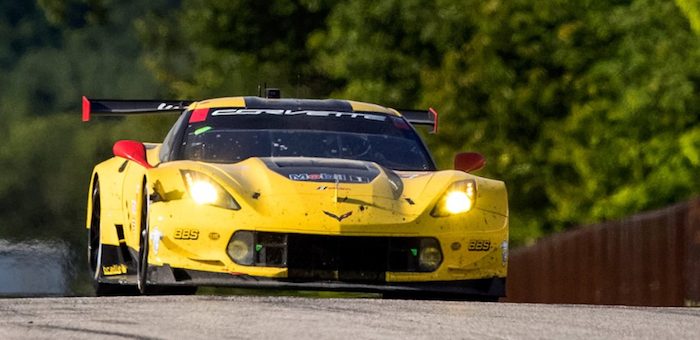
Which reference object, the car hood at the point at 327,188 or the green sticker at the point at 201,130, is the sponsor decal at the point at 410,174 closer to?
the car hood at the point at 327,188

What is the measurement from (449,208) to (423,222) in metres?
0.23

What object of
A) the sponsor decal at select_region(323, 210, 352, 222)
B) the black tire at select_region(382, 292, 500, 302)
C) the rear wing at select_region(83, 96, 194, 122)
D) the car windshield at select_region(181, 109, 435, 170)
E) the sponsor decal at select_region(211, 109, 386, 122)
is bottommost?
the black tire at select_region(382, 292, 500, 302)

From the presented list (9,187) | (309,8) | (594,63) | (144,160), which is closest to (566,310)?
(144,160)

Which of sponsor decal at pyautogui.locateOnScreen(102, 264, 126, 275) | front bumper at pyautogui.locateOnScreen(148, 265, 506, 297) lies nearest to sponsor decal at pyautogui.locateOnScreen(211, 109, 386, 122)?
sponsor decal at pyautogui.locateOnScreen(102, 264, 126, 275)

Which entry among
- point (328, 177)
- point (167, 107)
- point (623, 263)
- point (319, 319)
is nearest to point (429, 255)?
point (328, 177)

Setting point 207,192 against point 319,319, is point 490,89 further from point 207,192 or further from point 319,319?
point 319,319

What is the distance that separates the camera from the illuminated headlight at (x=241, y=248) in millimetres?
11359

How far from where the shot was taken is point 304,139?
12875 mm

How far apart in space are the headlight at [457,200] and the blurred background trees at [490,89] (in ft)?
31.3

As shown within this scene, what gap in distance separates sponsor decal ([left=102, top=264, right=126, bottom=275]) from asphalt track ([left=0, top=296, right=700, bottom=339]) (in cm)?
224

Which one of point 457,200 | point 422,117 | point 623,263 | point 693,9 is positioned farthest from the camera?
point 693,9

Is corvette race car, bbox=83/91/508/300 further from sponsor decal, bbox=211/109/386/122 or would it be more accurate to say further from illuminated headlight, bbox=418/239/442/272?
sponsor decal, bbox=211/109/386/122

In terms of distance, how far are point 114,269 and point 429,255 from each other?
2488mm

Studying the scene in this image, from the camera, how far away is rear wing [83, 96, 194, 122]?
14469 mm
